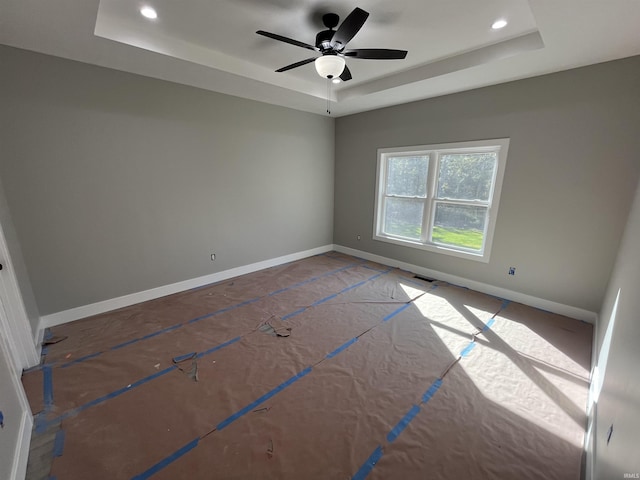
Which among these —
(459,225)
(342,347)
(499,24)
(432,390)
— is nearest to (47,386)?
(342,347)

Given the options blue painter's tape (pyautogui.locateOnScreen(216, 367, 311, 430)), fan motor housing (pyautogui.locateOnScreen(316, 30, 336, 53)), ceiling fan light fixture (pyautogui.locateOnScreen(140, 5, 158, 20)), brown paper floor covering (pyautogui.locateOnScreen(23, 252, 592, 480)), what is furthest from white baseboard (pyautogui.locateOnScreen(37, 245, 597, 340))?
fan motor housing (pyautogui.locateOnScreen(316, 30, 336, 53))

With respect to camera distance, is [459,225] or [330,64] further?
[459,225]

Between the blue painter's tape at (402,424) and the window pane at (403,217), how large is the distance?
10.0ft

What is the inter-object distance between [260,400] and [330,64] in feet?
9.00

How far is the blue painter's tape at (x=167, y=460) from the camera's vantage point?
57.6 inches

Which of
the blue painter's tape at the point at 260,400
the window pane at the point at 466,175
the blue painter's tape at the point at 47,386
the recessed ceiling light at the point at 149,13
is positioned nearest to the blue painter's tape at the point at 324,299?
the blue painter's tape at the point at 260,400

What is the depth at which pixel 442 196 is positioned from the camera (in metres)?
4.14

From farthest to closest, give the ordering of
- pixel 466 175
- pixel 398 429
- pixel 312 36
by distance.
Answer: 1. pixel 466 175
2. pixel 312 36
3. pixel 398 429

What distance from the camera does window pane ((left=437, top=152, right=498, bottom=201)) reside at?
11.9 feet

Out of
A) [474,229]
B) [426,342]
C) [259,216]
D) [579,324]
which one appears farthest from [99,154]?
[579,324]

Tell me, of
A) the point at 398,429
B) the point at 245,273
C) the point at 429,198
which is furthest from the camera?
the point at 245,273

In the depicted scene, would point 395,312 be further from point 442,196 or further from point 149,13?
point 149,13

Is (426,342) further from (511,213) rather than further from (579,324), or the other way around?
(511,213)

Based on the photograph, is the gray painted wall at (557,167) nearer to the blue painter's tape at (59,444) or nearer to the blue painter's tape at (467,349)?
the blue painter's tape at (467,349)
